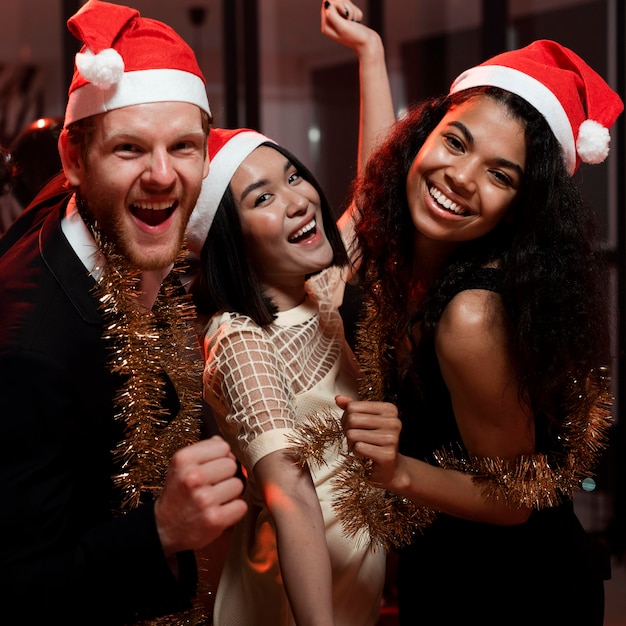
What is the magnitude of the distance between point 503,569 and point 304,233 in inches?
33.0

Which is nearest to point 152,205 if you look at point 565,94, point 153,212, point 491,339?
point 153,212

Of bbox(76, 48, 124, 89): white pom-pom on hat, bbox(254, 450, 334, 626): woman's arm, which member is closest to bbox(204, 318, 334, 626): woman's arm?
bbox(254, 450, 334, 626): woman's arm

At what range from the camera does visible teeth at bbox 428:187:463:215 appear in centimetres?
176

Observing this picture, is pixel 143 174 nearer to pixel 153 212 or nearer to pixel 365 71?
pixel 153 212

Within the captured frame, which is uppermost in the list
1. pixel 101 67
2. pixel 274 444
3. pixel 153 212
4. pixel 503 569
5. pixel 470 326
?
pixel 101 67

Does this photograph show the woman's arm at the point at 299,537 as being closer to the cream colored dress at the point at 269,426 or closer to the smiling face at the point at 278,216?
the cream colored dress at the point at 269,426

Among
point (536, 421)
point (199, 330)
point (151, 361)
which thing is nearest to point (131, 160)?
point (151, 361)

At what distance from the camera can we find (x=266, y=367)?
1.82m

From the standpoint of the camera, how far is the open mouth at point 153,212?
63.7 inches

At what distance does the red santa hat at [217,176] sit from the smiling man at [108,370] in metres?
0.23

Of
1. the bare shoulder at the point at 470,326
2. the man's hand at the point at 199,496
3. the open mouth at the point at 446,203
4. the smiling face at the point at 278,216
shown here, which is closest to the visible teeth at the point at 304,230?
the smiling face at the point at 278,216

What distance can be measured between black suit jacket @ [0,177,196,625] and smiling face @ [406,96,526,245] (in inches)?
27.2

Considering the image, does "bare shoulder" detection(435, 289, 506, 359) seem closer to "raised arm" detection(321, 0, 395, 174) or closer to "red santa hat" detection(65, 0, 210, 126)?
"red santa hat" detection(65, 0, 210, 126)

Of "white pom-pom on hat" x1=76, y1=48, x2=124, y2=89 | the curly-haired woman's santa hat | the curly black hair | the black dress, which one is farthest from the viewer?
the black dress
